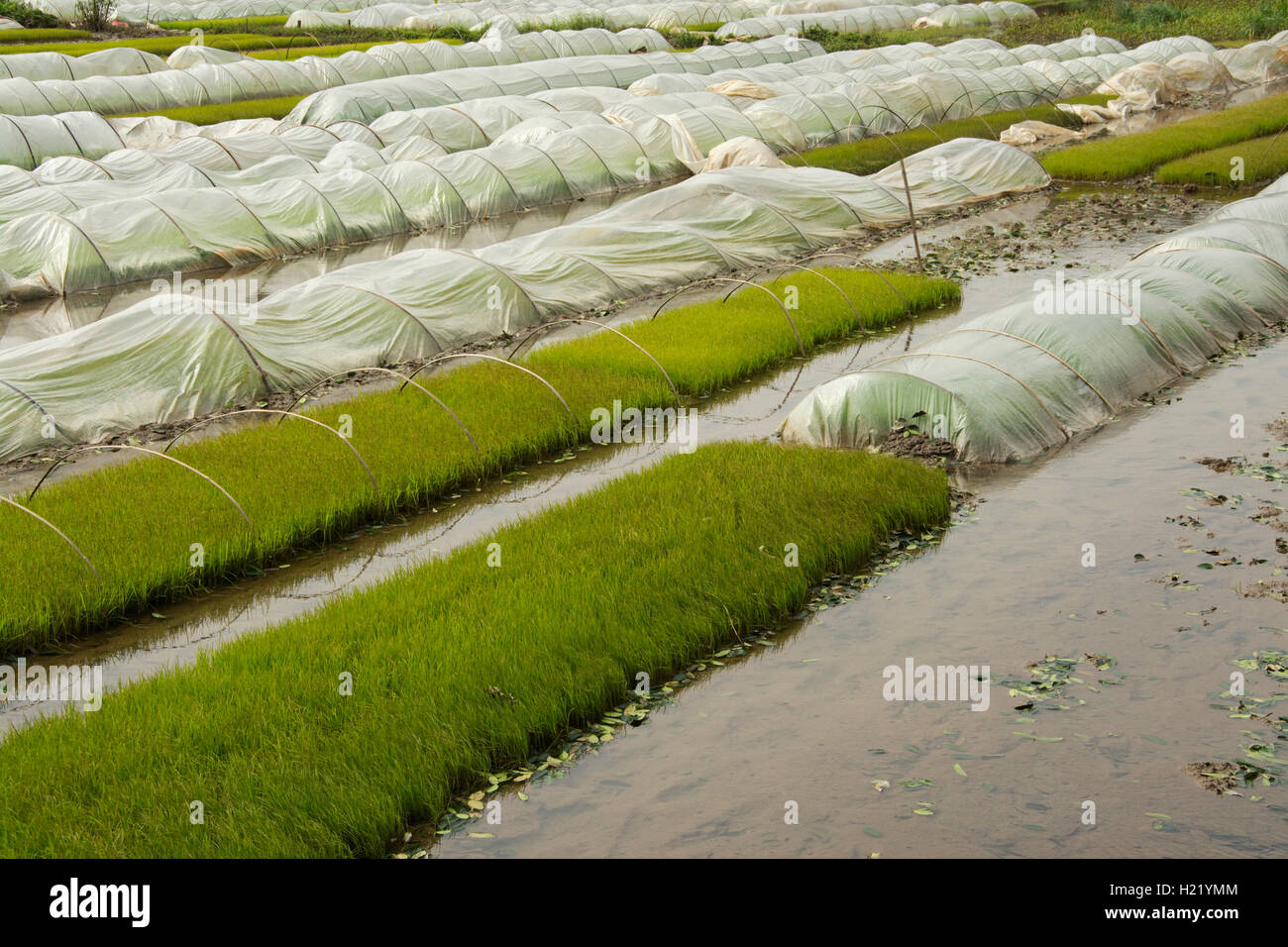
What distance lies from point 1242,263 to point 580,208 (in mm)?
11562

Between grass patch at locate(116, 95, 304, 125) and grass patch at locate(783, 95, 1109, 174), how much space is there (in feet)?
41.6

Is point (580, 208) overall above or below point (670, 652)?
above

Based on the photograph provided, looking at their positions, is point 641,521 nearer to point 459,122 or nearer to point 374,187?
point 374,187

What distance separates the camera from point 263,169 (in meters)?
20.1

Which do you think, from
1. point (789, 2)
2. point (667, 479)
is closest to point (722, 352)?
point (667, 479)

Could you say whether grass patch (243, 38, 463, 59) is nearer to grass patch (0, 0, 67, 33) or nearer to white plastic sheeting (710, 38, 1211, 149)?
grass patch (0, 0, 67, 33)

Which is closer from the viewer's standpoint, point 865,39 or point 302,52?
point 302,52

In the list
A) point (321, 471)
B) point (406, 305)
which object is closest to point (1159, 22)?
point (406, 305)

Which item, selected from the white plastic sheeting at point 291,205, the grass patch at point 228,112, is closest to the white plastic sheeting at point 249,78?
the grass patch at point 228,112

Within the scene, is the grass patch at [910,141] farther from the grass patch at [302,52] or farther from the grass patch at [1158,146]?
the grass patch at [302,52]

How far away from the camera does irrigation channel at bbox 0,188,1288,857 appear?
5.57m

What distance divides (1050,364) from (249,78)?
2650 centimetres

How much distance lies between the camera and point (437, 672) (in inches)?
263

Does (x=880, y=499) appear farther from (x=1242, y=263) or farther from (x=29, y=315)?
(x=29, y=315)
